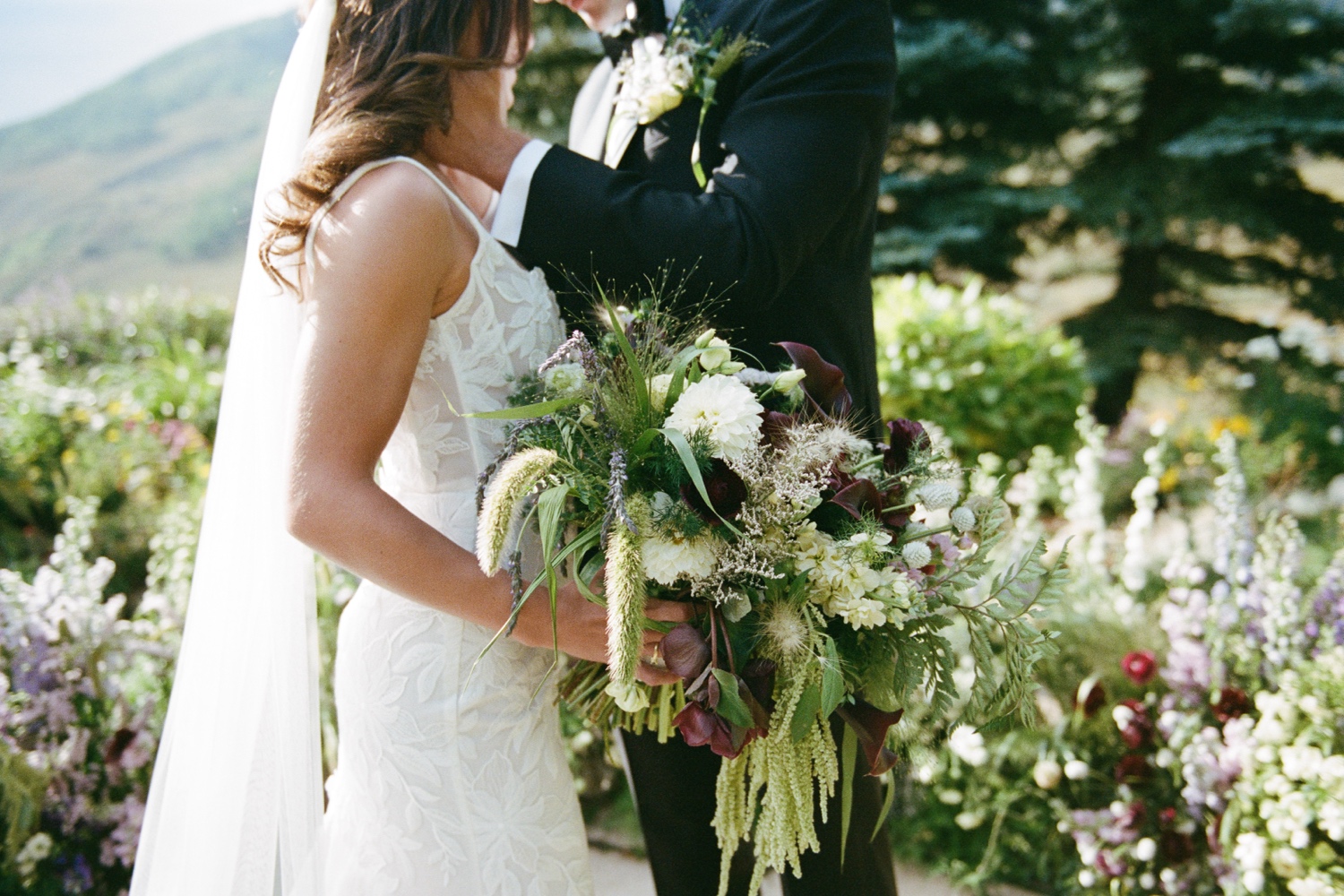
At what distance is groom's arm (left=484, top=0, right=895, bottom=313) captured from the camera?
5.33 feet

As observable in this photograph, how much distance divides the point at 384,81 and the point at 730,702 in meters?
1.11

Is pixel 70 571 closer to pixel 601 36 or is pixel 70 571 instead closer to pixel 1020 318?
pixel 601 36

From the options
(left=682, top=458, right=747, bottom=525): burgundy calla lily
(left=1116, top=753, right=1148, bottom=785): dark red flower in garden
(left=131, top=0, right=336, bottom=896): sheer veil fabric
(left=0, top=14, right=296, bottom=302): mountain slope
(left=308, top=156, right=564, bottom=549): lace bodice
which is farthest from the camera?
(left=0, top=14, right=296, bottom=302): mountain slope

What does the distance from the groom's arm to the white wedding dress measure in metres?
0.15

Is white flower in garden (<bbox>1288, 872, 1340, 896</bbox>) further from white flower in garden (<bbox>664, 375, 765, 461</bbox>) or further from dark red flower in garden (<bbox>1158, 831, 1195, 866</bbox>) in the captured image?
white flower in garden (<bbox>664, 375, 765, 461</bbox>)

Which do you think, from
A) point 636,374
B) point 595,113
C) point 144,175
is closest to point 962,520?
point 636,374

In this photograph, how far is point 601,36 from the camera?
2.20 meters

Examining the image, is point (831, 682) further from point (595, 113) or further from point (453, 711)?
point (595, 113)

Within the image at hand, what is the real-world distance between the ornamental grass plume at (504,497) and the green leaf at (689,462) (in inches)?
6.5

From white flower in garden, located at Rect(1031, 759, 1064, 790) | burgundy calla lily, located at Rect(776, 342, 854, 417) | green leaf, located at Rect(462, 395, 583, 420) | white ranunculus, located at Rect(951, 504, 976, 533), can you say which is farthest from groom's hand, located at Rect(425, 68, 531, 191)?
white flower in garden, located at Rect(1031, 759, 1064, 790)

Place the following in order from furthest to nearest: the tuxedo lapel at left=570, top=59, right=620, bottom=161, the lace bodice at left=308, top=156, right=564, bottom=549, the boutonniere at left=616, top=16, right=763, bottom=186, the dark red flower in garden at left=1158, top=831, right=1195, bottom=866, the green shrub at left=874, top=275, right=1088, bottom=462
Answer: the green shrub at left=874, top=275, right=1088, bottom=462, the dark red flower in garden at left=1158, top=831, right=1195, bottom=866, the tuxedo lapel at left=570, top=59, right=620, bottom=161, the boutonniere at left=616, top=16, right=763, bottom=186, the lace bodice at left=308, top=156, right=564, bottom=549

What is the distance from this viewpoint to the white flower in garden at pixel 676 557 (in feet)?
4.19

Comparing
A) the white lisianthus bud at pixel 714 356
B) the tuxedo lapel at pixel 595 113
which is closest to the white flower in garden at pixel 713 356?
the white lisianthus bud at pixel 714 356

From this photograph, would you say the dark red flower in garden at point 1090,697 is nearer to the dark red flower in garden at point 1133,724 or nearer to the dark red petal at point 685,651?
the dark red flower in garden at point 1133,724
